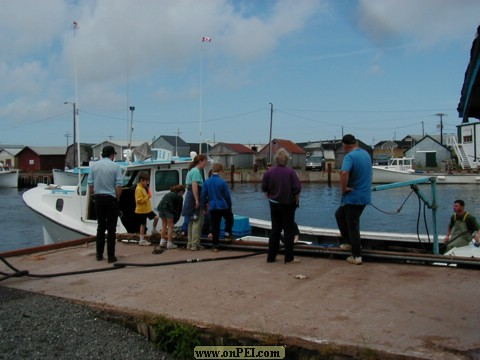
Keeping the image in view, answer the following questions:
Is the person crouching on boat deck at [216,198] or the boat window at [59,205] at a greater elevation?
the person crouching on boat deck at [216,198]

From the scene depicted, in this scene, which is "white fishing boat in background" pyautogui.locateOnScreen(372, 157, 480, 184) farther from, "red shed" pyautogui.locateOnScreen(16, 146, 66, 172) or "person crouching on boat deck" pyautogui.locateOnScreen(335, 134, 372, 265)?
"red shed" pyautogui.locateOnScreen(16, 146, 66, 172)

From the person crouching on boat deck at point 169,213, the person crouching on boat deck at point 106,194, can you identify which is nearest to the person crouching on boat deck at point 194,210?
the person crouching on boat deck at point 169,213

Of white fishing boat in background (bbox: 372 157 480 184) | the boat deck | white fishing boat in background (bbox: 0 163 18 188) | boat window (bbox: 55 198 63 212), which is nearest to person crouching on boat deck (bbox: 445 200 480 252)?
the boat deck

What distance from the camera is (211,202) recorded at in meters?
7.96

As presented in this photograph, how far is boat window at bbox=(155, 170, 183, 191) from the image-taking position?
11703 mm

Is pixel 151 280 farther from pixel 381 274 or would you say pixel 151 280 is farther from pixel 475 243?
pixel 475 243

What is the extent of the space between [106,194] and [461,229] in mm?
6660

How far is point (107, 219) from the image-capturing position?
735cm

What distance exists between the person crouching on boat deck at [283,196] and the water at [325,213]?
9.78 meters

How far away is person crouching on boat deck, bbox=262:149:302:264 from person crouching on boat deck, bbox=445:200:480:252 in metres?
3.84

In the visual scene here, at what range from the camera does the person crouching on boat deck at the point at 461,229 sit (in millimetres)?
9000

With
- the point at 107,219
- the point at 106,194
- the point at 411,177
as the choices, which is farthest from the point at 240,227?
the point at 411,177

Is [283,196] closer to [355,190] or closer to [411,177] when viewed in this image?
[355,190]

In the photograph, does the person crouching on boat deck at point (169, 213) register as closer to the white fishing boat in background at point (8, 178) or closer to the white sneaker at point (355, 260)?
the white sneaker at point (355, 260)
